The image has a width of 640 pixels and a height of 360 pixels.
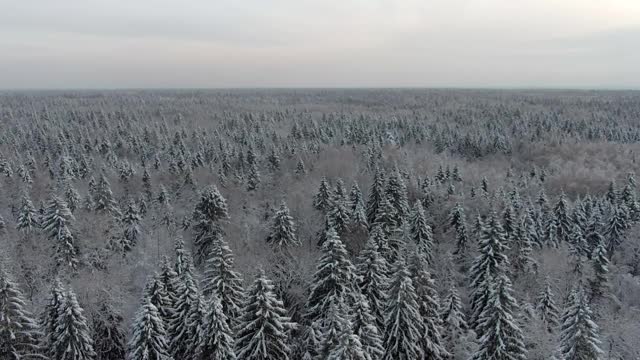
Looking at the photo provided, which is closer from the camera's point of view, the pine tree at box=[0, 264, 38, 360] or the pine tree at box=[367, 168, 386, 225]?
the pine tree at box=[0, 264, 38, 360]

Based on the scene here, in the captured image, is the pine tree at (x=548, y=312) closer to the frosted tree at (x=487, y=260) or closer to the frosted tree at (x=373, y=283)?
the frosted tree at (x=487, y=260)

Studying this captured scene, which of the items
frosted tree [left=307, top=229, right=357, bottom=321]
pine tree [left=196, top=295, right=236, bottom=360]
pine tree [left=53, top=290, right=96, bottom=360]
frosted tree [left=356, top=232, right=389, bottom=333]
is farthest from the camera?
frosted tree [left=356, top=232, right=389, bottom=333]

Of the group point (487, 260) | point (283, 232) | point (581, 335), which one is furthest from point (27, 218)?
point (581, 335)

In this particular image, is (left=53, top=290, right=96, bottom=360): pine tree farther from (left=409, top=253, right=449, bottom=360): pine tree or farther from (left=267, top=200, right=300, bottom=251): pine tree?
(left=267, top=200, right=300, bottom=251): pine tree

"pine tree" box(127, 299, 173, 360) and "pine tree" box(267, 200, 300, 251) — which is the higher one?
"pine tree" box(127, 299, 173, 360)

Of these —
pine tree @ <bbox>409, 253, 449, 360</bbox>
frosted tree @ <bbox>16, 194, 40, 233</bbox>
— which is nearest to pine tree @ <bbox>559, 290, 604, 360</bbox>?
pine tree @ <bbox>409, 253, 449, 360</bbox>

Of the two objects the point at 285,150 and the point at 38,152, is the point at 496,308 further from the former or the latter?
the point at 38,152

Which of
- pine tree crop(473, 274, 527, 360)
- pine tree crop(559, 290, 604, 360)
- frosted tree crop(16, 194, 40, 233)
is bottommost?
frosted tree crop(16, 194, 40, 233)
